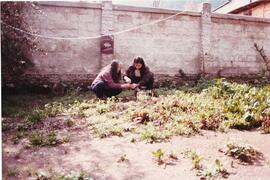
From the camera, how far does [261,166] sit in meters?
5.12

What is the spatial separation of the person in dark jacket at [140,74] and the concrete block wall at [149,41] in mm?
2260

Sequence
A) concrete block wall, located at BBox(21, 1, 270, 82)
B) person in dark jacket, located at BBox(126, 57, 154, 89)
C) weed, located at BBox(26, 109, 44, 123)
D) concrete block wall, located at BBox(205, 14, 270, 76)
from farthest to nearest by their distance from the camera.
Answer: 1. concrete block wall, located at BBox(205, 14, 270, 76)
2. concrete block wall, located at BBox(21, 1, 270, 82)
3. person in dark jacket, located at BBox(126, 57, 154, 89)
4. weed, located at BBox(26, 109, 44, 123)

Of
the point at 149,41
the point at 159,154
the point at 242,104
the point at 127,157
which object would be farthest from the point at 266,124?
the point at 149,41

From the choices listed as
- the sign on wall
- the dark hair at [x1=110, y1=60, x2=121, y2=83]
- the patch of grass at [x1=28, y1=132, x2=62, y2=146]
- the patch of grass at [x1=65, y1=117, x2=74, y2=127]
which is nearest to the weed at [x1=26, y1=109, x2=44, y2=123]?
the patch of grass at [x1=65, y1=117, x2=74, y2=127]

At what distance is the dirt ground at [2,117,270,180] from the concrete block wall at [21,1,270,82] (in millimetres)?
5469

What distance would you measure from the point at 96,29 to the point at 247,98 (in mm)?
5841

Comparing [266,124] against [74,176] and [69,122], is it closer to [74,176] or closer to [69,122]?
[69,122]

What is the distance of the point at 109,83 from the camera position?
8.65m

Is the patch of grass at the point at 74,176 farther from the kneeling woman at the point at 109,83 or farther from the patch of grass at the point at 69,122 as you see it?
the kneeling woman at the point at 109,83

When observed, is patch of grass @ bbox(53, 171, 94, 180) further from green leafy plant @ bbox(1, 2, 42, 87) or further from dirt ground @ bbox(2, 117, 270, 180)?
green leafy plant @ bbox(1, 2, 42, 87)

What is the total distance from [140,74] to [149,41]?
3009 mm

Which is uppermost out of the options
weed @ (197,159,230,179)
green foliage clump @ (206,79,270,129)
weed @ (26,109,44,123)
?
green foliage clump @ (206,79,270,129)

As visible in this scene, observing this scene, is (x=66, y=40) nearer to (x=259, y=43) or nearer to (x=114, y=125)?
(x=114, y=125)

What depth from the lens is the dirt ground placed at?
4.75 meters
